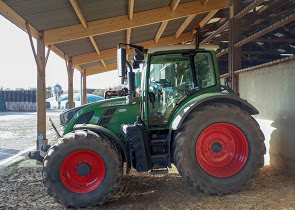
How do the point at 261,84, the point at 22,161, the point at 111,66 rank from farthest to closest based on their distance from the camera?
the point at 111,66 < the point at 22,161 < the point at 261,84

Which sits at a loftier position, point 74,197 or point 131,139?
point 131,139

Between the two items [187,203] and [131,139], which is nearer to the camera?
[187,203]

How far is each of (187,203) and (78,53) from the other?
8.07 m

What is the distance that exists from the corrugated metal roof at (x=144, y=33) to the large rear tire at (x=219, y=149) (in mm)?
5773

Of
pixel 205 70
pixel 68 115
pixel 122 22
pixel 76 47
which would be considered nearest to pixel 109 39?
pixel 76 47

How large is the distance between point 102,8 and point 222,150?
4.28 metres

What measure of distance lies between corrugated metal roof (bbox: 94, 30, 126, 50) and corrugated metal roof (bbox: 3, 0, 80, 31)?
7.50 ft

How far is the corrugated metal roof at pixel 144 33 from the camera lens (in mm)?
9066

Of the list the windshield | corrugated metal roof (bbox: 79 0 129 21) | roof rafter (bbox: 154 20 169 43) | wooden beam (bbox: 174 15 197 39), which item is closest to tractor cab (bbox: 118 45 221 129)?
the windshield

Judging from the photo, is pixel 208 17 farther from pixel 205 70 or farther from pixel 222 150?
pixel 222 150

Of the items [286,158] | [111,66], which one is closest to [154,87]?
[286,158]

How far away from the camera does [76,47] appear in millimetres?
9312

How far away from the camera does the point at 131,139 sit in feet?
12.7

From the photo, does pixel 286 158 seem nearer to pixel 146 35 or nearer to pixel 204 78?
pixel 204 78
